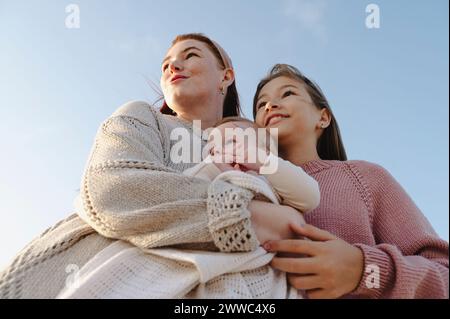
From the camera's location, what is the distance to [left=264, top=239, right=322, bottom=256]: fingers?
1486mm

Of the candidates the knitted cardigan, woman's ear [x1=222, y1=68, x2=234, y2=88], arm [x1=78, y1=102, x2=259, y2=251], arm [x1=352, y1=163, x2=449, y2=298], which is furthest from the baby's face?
woman's ear [x1=222, y1=68, x2=234, y2=88]

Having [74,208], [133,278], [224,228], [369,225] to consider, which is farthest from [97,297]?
[369,225]

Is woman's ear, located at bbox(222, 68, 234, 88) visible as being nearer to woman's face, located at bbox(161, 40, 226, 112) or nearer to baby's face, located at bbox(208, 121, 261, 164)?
woman's face, located at bbox(161, 40, 226, 112)

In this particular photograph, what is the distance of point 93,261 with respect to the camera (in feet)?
4.63

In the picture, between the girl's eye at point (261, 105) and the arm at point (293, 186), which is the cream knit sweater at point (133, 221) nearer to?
the arm at point (293, 186)

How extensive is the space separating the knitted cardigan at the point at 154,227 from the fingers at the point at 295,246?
0.09 meters

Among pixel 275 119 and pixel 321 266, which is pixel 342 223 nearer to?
pixel 321 266

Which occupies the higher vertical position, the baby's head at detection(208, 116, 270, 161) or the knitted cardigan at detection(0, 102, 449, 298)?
the baby's head at detection(208, 116, 270, 161)

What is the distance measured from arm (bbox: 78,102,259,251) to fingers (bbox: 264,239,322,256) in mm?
85

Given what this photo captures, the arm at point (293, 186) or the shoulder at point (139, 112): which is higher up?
the shoulder at point (139, 112)

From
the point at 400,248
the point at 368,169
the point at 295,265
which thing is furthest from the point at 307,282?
the point at 368,169

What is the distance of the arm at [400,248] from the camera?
5.09ft

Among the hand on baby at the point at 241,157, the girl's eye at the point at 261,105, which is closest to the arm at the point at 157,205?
the hand on baby at the point at 241,157
